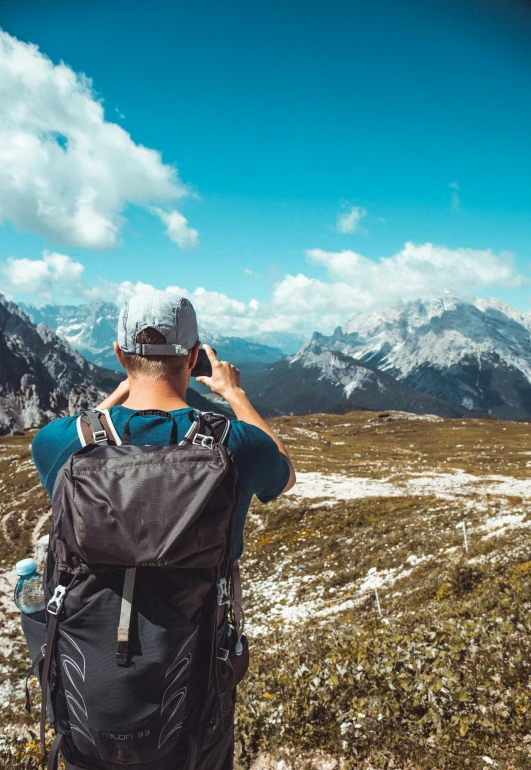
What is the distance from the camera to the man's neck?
417 cm

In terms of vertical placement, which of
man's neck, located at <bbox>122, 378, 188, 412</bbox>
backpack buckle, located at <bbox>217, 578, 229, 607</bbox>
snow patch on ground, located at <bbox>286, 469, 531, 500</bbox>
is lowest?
snow patch on ground, located at <bbox>286, 469, 531, 500</bbox>

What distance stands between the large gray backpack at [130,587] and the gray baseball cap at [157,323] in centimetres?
77

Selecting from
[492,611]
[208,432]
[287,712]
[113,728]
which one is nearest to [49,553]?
[113,728]

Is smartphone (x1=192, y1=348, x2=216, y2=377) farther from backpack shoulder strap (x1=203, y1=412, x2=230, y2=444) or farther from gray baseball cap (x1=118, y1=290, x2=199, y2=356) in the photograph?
backpack shoulder strap (x1=203, y1=412, x2=230, y2=444)

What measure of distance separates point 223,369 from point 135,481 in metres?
1.97

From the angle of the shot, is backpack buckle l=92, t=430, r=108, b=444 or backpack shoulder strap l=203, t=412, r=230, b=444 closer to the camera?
backpack buckle l=92, t=430, r=108, b=444

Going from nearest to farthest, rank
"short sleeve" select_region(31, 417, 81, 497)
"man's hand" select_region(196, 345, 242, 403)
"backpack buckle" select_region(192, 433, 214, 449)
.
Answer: "backpack buckle" select_region(192, 433, 214, 449) < "short sleeve" select_region(31, 417, 81, 497) < "man's hand" select_region(196, 345, 242, 403)

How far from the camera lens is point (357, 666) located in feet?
31.1

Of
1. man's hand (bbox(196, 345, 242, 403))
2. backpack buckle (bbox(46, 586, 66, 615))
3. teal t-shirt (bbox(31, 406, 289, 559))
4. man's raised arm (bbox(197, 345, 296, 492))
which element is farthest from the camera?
man's hand (bbox(196, 345, 242, 403))

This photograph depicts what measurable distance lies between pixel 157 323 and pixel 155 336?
0.47 ft

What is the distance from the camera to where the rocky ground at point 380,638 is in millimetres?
7609

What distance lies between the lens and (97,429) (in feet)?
13.0

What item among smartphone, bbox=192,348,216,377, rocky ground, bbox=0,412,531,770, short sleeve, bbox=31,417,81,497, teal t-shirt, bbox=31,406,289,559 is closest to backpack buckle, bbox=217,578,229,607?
teal t-shirt, bbox=31,406,289,559

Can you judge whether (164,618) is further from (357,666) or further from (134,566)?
(357,666)
